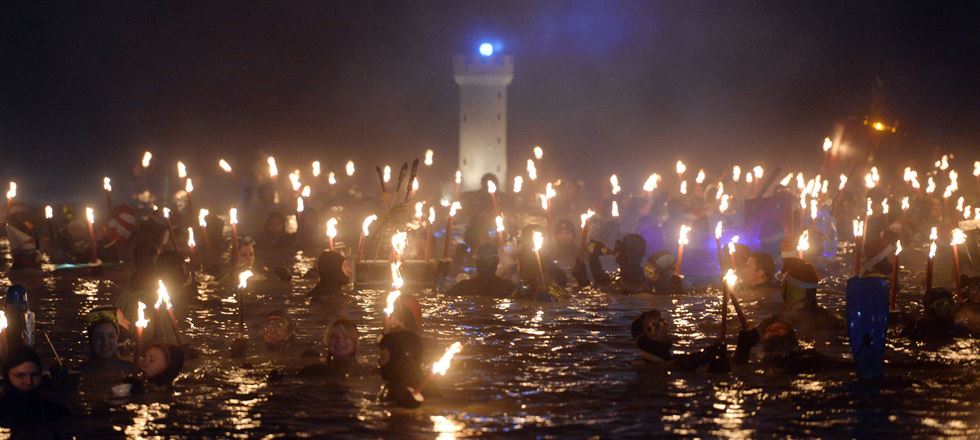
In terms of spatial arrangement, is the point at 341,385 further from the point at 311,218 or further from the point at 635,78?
the point at 635,78

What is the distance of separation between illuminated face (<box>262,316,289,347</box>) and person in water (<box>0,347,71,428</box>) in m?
3.45

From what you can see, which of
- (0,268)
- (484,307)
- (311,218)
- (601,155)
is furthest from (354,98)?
(484,307)

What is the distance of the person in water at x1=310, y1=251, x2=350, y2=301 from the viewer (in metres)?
18.3

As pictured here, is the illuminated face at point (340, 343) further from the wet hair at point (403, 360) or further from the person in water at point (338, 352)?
the wet hair at point (403, 360)

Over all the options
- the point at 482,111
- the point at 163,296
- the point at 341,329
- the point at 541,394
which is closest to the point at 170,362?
the point at 163,296

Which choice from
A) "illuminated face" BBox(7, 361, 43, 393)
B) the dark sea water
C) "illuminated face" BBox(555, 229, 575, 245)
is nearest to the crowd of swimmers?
"illuminated face" BBox(7, 361, 43, 393)

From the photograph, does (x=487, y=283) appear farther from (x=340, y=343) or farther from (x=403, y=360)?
(x=403, y=360)

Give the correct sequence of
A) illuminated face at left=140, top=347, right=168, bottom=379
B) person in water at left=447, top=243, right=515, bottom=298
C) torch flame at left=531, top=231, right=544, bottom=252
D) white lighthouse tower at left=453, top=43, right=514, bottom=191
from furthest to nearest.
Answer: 1. white lighthouse tower at left=453, top=43, right=514, bottom=191
2. person in water at left=447, top=243, right=515, bottom=298
3. torch flame at left=531, top=231, right=544, bottom=252
4. illuminated face at left=140, top=347, right=168, bottom=379

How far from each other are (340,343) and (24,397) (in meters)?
3.04

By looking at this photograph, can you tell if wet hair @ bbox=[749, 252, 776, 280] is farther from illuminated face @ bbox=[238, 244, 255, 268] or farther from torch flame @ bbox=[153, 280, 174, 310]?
torch flame @ bbox=[153, 280, 174, 310]

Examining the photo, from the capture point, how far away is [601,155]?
2741 inches

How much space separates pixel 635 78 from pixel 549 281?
51723 mm

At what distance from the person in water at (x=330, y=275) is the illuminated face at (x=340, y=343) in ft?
18.8

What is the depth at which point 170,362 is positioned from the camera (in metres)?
11.9
